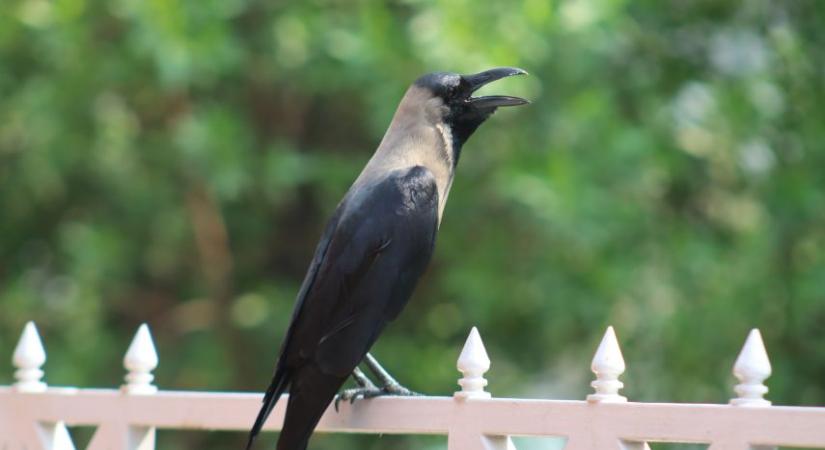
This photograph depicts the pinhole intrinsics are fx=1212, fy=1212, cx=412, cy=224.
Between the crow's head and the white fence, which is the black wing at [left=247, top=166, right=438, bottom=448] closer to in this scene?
the white fence

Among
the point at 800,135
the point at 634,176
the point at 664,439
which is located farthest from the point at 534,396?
the point at 664,439

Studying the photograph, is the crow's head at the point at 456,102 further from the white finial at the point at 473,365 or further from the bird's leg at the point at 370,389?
the white finial at the point at 473,365

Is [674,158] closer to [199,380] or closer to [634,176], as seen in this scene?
[634,176]

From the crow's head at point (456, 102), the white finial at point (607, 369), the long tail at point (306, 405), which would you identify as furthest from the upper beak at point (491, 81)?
the white finial at point (607, 369)

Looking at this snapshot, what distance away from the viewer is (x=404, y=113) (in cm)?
383

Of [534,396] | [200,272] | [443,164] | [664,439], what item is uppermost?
[200,272]

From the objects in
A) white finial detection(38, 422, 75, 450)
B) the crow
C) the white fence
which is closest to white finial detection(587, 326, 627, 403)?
the white fence

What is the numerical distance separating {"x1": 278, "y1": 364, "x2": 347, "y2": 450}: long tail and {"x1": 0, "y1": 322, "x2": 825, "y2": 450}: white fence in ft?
0.29

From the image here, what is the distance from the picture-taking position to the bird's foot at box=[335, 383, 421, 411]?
10.1 feet

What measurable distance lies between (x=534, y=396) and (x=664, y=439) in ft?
14.4

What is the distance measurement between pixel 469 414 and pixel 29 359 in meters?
1.43

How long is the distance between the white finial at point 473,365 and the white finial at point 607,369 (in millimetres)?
278

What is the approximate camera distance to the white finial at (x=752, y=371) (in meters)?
2.42

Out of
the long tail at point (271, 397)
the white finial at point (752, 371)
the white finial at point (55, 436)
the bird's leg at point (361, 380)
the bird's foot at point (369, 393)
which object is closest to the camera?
the white finial at point (752, 371)
